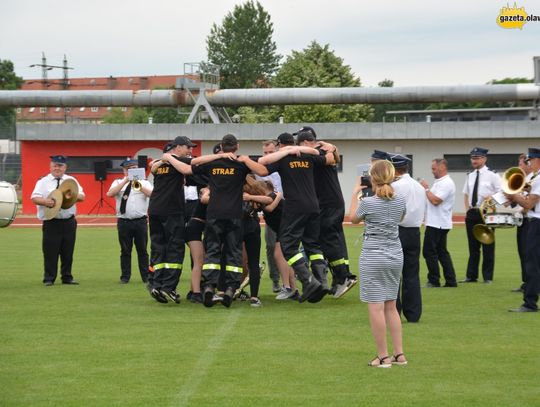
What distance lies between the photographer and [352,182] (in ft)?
145

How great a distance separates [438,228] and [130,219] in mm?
5196

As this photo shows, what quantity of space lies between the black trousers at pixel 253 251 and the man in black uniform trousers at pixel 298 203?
2.11 ft

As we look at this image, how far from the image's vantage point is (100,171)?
43438mm

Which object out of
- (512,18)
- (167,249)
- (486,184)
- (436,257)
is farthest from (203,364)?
(512,18)

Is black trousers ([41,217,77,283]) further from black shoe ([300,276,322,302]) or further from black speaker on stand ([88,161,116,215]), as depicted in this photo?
black speaker on stand ([88,161,116,215])

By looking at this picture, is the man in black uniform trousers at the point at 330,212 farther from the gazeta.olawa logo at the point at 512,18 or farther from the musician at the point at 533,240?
the gazeta.olawa logo at the point at 512,18

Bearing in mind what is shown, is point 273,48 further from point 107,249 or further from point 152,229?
point 152,229

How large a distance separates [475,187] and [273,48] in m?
99.1

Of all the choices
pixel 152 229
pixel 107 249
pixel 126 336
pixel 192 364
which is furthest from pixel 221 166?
pixel 107 249

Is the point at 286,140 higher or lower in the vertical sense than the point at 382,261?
higher

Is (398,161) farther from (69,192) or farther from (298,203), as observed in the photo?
(69,192)

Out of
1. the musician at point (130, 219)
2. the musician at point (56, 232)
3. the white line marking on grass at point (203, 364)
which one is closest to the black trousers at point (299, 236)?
the white line marking on grass at point (203, 364)

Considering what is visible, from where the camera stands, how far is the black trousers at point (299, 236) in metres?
12.6

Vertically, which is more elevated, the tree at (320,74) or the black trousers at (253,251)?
the tree at (320,74)
